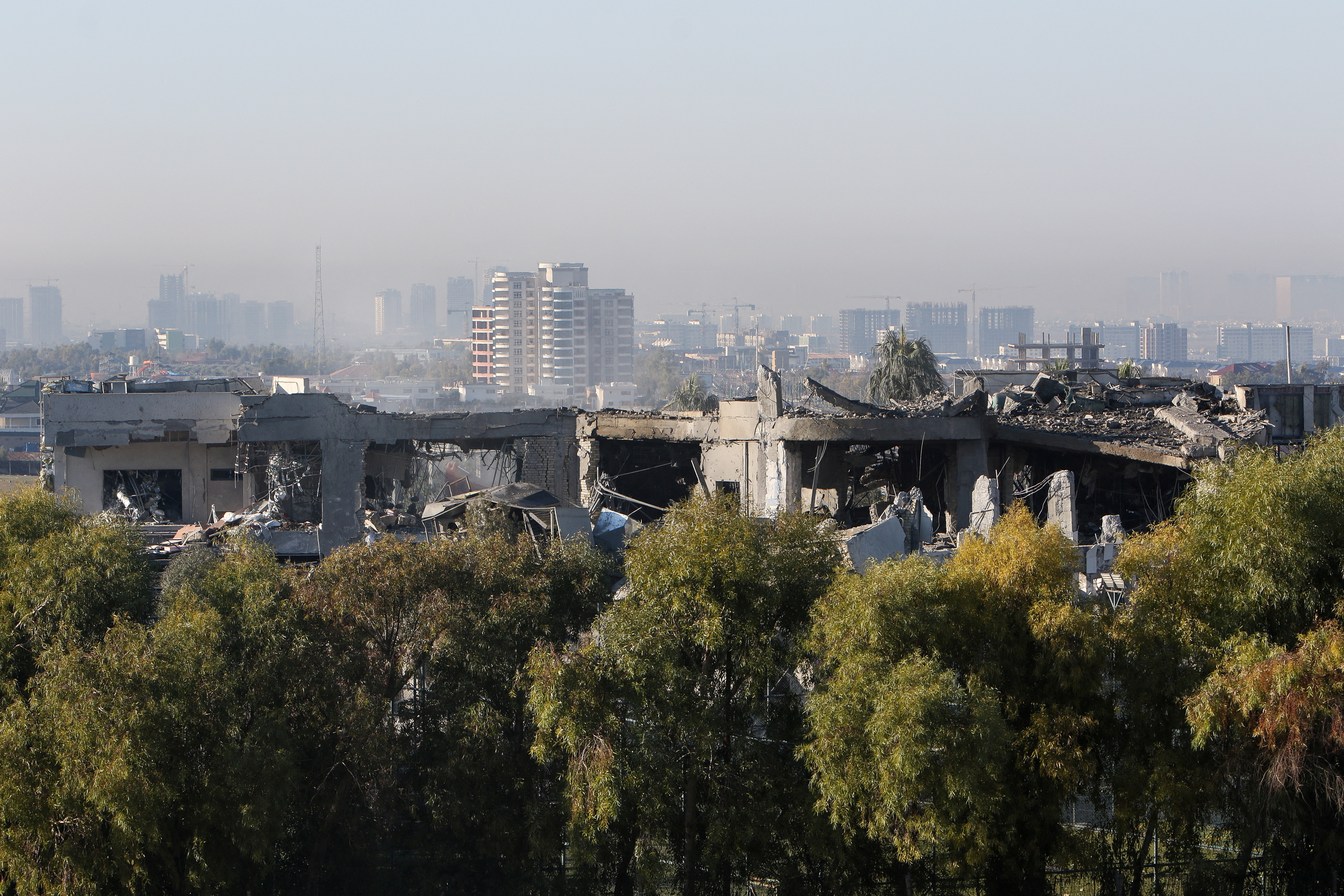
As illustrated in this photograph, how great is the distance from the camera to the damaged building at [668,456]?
77.2 feet

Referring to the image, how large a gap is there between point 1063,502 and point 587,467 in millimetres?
11002

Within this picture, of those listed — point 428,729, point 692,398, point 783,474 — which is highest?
point 692,398

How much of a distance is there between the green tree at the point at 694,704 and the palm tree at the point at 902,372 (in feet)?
118

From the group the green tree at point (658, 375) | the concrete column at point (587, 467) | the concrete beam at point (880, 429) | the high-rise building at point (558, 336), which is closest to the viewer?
the concrete beam at point (880, 429)

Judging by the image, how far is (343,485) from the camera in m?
26.3

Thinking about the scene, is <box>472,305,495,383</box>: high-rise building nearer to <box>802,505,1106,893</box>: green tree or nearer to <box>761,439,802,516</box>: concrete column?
<box>761,439,802,516</box>: concrete column

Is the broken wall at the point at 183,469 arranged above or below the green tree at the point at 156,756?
above

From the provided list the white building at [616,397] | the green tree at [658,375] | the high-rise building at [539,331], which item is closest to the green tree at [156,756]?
the white building at [616,397]

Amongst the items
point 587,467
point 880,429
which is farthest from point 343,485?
point 880,429

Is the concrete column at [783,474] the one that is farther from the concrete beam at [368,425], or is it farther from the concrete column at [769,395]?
the concrete beam at [368,425]

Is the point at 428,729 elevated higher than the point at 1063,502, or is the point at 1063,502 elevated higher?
the point at 1063,502

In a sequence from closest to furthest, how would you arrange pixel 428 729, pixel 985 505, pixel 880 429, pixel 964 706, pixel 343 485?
pixel 964 706
pixel 428 729
pixel 985 505
pixel 880 429
pixel 343 485

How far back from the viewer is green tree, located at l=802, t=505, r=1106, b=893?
11688mm

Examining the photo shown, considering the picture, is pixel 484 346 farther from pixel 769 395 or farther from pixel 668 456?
pixel 769 395
